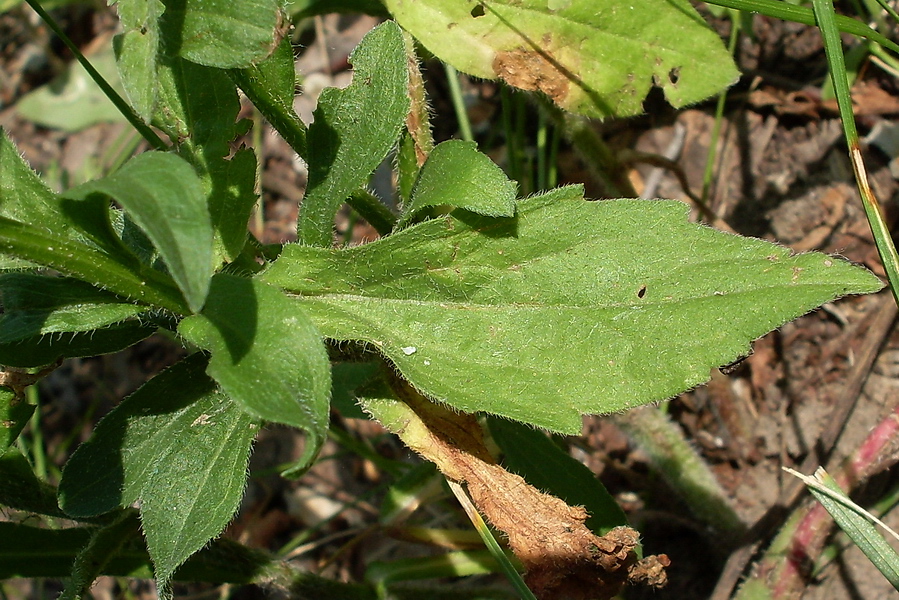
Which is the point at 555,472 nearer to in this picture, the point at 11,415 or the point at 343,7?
the point at 11,415

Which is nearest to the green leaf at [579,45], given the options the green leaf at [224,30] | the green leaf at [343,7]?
the green leaf at [343,7]

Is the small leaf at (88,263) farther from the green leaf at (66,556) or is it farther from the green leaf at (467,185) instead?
the green leaf at (66,556)

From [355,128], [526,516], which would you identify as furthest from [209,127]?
[526,516]

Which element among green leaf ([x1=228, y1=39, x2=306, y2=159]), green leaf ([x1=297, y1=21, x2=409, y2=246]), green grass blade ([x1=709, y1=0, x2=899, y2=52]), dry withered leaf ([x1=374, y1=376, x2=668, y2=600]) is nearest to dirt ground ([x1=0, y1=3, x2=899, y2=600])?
dry withered leaf ([x1=374, y1=376, x2=668, y2=600])

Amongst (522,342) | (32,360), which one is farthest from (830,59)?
(32,360)

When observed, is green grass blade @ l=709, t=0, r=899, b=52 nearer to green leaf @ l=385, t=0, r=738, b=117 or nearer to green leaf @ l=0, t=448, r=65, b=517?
green leaf @ l=385, t=0, r=738, b=117

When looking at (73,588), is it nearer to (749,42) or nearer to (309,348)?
(309,348)
